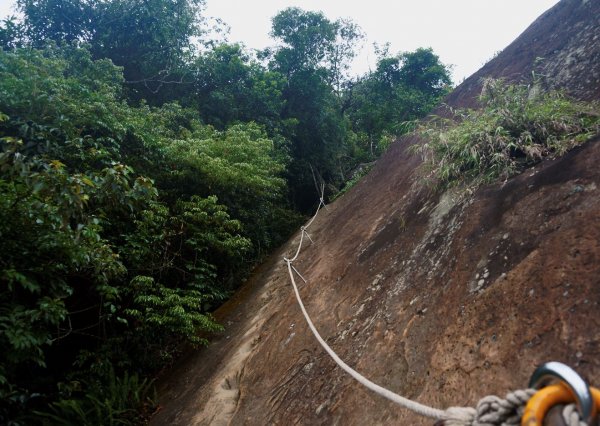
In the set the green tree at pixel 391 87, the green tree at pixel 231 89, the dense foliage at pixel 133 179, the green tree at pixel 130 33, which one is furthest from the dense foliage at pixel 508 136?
the green tree at pixel 391 87

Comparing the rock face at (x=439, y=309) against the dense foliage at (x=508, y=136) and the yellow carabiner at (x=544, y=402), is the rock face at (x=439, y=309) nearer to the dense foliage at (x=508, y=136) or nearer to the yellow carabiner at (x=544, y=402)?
the dense foliage at (x=508, y=136)

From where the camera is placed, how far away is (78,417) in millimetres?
3932

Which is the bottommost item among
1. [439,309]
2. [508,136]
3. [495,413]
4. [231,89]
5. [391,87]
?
Result: [439,309]

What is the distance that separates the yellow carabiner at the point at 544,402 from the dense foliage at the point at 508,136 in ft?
7.35

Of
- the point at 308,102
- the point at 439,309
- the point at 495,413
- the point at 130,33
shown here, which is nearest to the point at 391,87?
the point at 308,102

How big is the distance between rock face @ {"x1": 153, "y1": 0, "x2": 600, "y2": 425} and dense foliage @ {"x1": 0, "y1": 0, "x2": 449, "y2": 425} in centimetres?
114

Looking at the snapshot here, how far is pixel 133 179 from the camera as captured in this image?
235 inches

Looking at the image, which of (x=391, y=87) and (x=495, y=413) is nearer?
(x=495, y=413)

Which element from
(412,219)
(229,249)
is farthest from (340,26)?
(412,219)

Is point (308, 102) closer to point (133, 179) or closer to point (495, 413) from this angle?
point (133, 179)

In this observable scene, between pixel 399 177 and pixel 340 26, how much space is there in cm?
1180

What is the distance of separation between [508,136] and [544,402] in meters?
2.61

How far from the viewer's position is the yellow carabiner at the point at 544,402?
94cm

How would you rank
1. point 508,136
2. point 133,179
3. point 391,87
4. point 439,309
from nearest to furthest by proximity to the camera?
1. point 439,309
2. point 508,136
3. point 133,179
4. point 391,87
